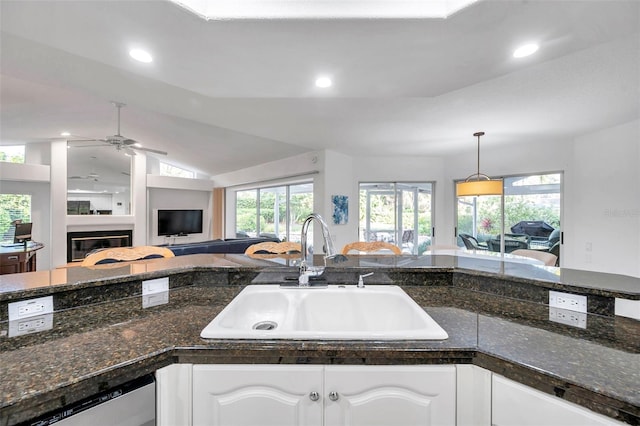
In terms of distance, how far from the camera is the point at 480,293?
1.32m

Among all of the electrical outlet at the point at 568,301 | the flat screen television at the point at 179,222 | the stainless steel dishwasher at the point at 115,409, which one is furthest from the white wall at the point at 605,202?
the flat screen television at the point at 179,222

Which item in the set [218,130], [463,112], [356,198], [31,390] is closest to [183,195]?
[218,130]

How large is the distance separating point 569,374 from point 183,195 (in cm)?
819

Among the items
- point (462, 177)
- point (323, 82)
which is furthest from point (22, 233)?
point (462, 177)

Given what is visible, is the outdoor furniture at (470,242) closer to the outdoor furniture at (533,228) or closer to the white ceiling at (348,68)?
the outdoor furniture at (533,228)

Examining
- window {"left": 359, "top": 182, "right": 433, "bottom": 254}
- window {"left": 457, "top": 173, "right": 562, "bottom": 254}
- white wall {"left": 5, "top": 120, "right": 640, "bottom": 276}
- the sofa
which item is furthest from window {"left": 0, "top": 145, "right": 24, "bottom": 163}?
window {"left": 457, "top": 173, "right": 562, "bottom": 254}

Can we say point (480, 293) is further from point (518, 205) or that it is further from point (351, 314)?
point (518, 205)

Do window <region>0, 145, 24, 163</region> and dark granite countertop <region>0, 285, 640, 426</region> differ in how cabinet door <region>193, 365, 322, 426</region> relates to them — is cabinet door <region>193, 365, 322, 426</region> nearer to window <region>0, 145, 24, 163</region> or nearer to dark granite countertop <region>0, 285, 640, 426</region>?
dark granite countertop <region>0, 285, 640, 426</region>

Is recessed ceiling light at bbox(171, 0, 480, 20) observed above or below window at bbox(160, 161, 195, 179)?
below

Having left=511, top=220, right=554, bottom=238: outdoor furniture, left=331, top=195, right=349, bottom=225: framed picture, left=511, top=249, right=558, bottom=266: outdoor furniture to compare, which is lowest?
left=511, top=249, right=558, bottom=266: outdoor furniture

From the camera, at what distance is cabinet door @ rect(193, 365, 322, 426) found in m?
0.77

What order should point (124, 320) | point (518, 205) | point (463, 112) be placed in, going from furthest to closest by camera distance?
1. point (518, 205)
2. point (463, 112)
3. point (124, 320)

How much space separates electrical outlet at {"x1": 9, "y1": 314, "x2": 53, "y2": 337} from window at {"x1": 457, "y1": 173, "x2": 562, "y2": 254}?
17.3 ft

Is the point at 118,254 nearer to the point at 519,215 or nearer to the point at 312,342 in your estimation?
the point at 312,342
